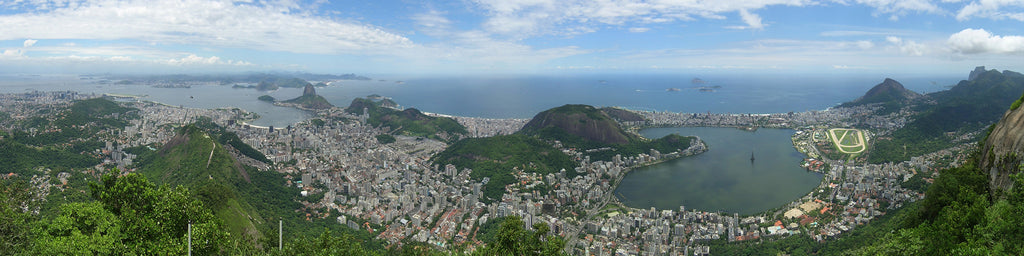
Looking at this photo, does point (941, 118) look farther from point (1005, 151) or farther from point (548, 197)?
point (1005, 151)

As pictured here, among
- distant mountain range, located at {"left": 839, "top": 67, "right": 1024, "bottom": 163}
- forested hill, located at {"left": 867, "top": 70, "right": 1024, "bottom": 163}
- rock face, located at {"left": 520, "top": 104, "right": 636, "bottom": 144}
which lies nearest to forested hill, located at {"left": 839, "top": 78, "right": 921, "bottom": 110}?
distant mountain range, located at {"left": 839, "top": 67, "right": 1024, "bottom": 163}

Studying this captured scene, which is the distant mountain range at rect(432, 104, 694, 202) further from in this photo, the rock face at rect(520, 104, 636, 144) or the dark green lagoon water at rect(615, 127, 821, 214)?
the dark green lagoon water at rect(615, 127, 821, 214)

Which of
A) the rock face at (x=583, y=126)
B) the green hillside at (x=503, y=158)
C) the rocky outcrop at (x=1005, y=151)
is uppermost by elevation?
the rocky outcrop at (x=1005, y=151)

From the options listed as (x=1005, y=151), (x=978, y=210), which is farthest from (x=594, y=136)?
A: (x=978, y=210)

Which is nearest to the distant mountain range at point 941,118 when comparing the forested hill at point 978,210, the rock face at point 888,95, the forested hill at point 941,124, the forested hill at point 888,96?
the forested hill at point 941,124

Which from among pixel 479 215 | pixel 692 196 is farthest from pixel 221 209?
pixel 692 196

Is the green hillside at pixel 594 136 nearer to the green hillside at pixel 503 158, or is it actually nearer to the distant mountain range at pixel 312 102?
the green hillside at pixel 503 158
